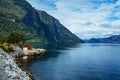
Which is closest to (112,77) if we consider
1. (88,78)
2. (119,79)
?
(119,79)

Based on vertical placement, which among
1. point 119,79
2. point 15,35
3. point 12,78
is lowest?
point 119,79

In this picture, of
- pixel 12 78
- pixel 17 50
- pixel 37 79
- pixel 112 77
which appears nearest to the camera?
pixel 12 78

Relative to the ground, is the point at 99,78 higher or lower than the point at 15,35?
lower

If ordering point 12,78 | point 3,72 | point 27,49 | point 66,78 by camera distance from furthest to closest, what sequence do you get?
point 27,49 → point 66,78 → point 3,72 → point 12,78

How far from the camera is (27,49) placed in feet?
614

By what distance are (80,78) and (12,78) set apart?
4446cm

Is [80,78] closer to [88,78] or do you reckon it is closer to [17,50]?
[88,78]

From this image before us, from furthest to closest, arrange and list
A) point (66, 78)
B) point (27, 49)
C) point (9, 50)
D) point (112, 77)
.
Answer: point (27, 49) → point (9, 50) → point (112, 77) → point (66, 78)

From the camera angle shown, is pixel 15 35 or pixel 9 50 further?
pixel 15 35

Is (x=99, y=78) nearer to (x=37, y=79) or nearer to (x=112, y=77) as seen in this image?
(x=112, y=77)

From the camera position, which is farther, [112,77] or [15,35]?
[15,35]

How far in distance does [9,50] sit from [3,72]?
9427 centimetres

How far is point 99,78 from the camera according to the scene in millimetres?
94000

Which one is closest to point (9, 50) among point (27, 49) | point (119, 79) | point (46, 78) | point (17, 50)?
point (17, 50)
